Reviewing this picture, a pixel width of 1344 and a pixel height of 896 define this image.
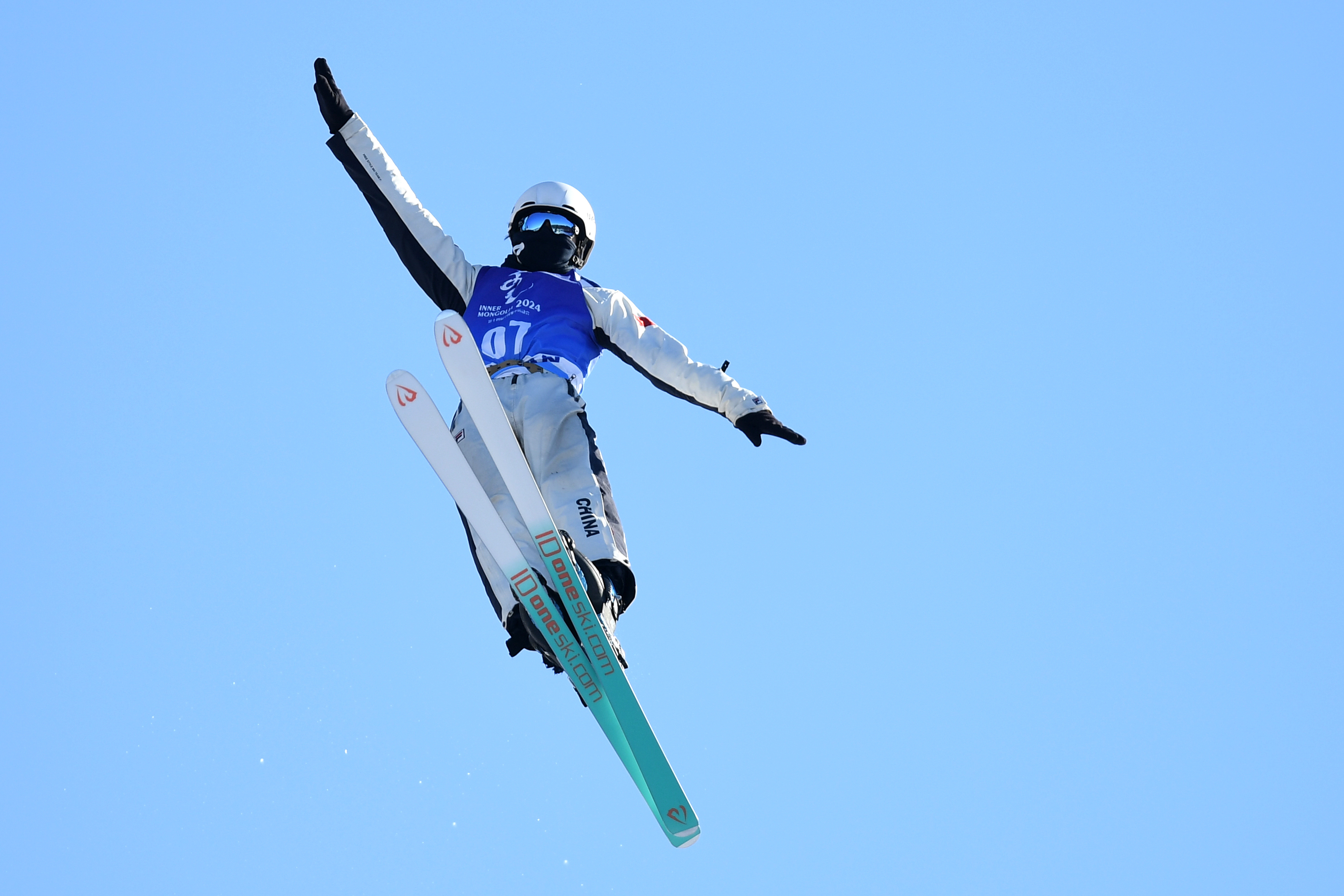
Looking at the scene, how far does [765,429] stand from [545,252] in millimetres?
1583

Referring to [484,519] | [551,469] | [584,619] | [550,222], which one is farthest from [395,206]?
[584,619]

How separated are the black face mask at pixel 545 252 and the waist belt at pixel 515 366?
24.8 inches

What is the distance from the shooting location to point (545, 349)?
7.53 meters

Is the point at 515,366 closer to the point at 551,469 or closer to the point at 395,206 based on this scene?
the point at 551,469

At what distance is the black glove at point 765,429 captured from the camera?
24.0 ft

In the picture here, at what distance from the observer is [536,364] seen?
7496 millimetres

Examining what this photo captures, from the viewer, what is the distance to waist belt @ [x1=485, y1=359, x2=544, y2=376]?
7.49 meters

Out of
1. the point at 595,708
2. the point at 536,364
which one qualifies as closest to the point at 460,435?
the point at 536,364

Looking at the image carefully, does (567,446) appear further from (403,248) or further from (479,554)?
(403,248)

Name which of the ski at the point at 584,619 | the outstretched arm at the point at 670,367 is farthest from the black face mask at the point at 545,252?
the ski at the point at 584,619

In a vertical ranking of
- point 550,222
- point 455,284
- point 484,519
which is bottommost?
point 484,519

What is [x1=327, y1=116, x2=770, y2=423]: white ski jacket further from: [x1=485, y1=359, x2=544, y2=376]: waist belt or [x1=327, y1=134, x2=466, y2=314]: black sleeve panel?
[x1=485, y1=359, x2=544, y2=376]: waist belt

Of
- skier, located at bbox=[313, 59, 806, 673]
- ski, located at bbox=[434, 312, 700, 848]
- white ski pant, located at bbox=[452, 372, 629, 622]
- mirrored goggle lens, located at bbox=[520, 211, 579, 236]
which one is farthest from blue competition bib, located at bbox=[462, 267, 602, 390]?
ski, located at bbox=[434, 312, 700, 848]

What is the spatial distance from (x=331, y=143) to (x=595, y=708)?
3.30m
